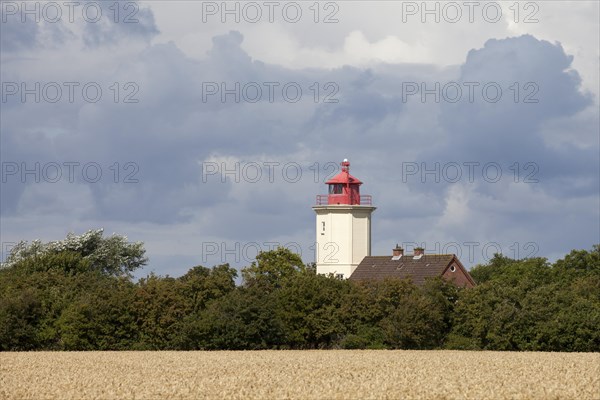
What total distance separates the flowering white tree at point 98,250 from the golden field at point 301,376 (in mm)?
43109

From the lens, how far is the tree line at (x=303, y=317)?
73.2 metres

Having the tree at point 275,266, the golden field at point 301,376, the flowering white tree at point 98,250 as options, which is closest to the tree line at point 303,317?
the golden field at point 301,376

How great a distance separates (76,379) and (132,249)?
67322mm

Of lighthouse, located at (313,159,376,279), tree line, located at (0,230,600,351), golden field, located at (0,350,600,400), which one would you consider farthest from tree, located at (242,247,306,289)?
golden field, located at (0,350,600,400)

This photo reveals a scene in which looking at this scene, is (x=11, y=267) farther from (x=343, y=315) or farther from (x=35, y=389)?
(x=35, y=389)

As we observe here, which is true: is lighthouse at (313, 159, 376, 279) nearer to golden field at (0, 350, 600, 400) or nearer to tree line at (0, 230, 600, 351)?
tree line at (0, 230, 600, 351)

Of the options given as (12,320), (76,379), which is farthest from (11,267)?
(76,379)

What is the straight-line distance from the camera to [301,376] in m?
46.9

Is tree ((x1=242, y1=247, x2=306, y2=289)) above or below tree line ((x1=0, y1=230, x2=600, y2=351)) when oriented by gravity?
above

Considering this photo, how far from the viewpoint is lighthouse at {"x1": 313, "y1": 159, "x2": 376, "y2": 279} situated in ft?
319

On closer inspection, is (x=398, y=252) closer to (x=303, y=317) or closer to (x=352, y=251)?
(x=352, y=251)

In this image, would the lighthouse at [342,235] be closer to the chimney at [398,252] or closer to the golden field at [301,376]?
the chimney at [398,252]

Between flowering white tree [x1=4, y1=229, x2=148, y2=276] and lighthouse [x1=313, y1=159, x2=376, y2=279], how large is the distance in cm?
2311

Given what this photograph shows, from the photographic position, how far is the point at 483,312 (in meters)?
73.9
